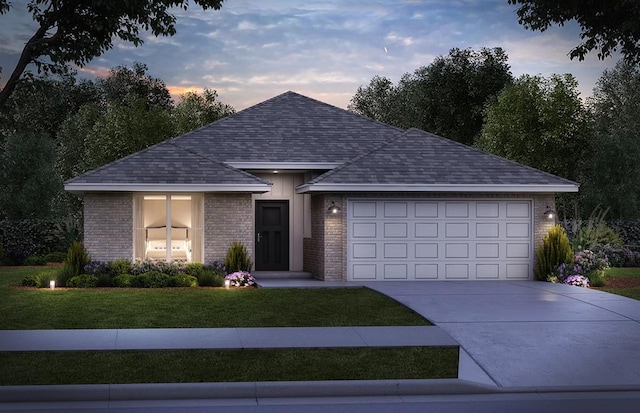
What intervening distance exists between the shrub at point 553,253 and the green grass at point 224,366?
→ 12.5m

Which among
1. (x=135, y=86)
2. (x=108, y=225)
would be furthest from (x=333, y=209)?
(x=135, y=86)

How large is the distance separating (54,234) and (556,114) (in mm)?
30973

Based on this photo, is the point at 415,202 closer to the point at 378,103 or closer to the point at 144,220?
the point at 144,220

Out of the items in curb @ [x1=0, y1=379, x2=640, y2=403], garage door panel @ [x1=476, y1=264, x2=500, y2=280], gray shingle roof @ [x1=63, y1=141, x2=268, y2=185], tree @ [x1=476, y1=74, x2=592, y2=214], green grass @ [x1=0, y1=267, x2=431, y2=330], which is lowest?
curb @ [x1=0, y1=379, x2=640, y2=403]

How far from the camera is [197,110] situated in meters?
54.1

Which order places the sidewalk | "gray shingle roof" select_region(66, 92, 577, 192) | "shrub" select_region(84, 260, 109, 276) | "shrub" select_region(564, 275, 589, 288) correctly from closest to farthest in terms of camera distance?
the sidewalk < "shrub" select_region(564, 275, 589, 288) < "shrub" select_region(84, 260, 109, 276) < "gray shingle roof" select_region(66, 92, 577, 192)

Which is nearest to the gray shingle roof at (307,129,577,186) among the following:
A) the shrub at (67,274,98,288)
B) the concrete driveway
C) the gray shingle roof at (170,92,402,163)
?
the gray shingle roof at (170,92,402,163)

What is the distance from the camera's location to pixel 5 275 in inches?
1108

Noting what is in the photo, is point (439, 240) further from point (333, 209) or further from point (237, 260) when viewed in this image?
point (237, 260)

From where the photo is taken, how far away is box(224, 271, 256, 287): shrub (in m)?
23.0

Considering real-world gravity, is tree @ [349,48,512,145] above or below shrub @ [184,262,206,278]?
above

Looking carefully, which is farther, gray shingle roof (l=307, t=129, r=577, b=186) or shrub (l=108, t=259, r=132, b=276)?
gray shingle roof (l=307, t=129, r=577, b=186)

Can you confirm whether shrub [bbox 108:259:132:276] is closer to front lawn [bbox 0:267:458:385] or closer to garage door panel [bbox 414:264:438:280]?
front lawn [bbox 0:267:458:385]

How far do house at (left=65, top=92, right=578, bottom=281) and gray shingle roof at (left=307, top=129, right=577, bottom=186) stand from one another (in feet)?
0.13
